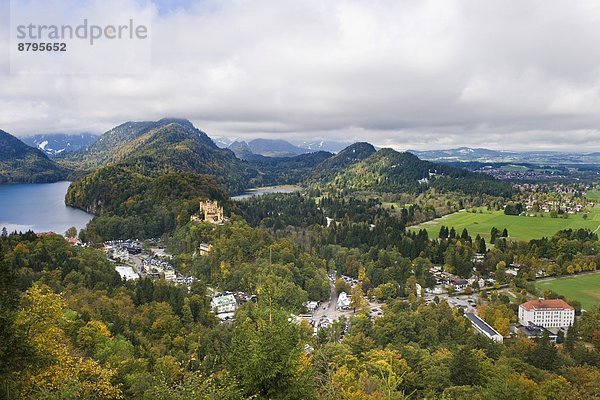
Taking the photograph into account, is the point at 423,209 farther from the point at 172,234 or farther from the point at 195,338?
Answer: the point at 195,338

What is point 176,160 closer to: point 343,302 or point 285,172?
point 285,172

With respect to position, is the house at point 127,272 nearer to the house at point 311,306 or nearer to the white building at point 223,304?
the white building at point 223,304

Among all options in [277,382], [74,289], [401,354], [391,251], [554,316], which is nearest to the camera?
[277,382]

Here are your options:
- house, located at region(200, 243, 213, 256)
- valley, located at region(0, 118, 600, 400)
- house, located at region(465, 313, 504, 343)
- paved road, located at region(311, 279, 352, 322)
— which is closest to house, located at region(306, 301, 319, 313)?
valley, located at region(0, 118, 600, 400)

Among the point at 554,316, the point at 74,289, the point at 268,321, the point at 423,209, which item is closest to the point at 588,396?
the point at 554,316

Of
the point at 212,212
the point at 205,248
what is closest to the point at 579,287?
the point at 205,248

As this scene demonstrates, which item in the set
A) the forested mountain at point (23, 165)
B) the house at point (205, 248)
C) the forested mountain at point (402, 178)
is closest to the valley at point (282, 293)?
the house at point (205, 248)
